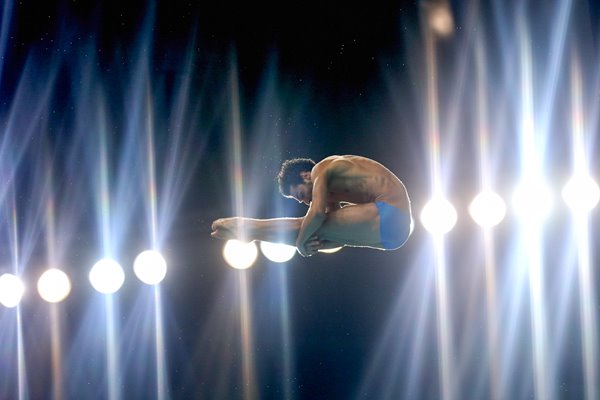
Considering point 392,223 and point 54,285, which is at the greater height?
point 392,223

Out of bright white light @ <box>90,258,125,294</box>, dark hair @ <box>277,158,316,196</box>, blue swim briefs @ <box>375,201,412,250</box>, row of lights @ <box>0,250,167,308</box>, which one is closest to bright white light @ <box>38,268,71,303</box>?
row of lights @ <box>0,250,167,308</box>

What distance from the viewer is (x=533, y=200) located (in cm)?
Result: 544

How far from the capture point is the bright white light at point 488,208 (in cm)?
554

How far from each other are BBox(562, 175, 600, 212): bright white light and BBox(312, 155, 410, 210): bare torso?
1749 millimetres

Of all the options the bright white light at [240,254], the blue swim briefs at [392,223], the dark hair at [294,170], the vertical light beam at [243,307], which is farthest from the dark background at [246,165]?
the dark hair at [294,170]

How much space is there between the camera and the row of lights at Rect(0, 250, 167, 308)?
6.36 m

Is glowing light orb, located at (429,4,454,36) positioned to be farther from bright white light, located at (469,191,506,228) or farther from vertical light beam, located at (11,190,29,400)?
vertical light beam, located at (11,190,29,400)

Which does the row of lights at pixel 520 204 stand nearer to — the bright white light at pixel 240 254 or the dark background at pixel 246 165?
the dark background at pixel 246 165

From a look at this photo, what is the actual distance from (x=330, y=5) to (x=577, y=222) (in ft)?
8.30

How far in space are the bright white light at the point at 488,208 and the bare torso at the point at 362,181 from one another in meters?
1.58

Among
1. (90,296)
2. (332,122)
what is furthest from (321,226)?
(90,296)

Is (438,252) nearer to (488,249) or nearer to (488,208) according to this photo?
(488,249)

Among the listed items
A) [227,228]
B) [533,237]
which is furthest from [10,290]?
[533,237]

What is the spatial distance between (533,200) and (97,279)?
3.86 m
